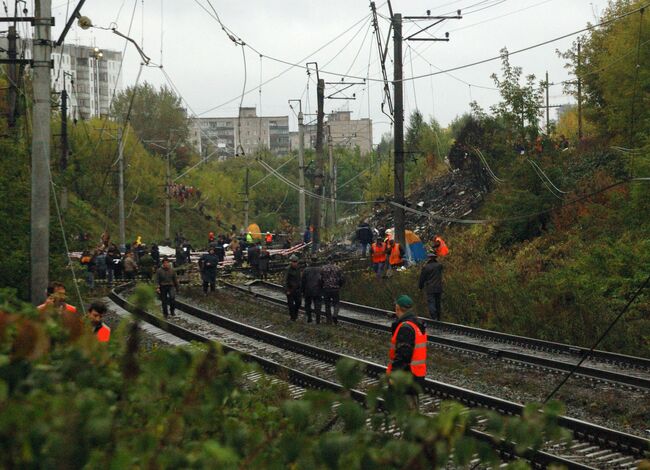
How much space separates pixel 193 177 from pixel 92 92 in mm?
84288

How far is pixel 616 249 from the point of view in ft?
84.7

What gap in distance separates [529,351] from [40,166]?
9940 mm

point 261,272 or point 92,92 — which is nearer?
point 261,272

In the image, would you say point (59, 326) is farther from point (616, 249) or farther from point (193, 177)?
point (193, 177)

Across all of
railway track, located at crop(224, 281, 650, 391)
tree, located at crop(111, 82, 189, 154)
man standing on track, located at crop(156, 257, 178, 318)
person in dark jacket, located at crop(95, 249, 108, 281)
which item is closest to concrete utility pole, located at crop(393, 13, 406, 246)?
railway track, located at crop(224, 281, 650, 391)

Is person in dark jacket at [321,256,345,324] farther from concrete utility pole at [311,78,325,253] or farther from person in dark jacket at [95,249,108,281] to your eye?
concrete utility pole at [311,78,325,253]

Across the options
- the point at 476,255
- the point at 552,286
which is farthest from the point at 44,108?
the point at 476,255

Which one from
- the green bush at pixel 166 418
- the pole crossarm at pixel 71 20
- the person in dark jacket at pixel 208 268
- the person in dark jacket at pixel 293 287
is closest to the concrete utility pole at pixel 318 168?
the person in dark jacket at pixel 208 268

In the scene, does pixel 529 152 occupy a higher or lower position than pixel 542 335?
higher

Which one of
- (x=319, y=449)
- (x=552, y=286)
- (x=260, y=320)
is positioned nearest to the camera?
(x=319, y=449)

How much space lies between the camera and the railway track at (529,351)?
1686 cm

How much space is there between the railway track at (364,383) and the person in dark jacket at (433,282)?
3.69 metres

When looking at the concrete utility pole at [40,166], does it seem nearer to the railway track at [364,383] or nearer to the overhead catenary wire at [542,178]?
the railway track at [364,383]

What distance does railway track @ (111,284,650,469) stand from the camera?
37.4 feet
